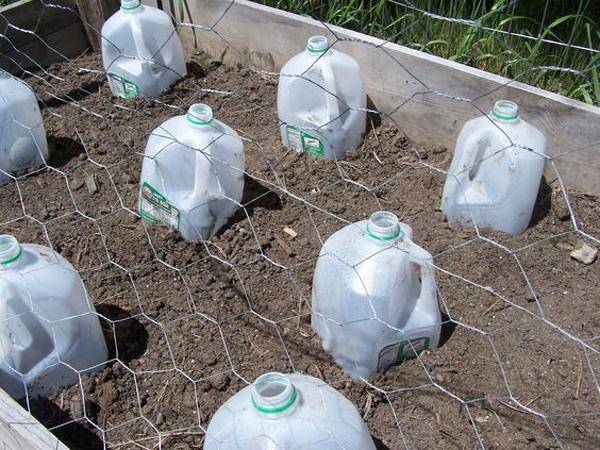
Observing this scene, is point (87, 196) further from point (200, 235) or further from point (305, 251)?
point (305, 251)

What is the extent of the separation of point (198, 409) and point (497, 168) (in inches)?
37.1

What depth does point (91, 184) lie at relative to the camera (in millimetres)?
2242

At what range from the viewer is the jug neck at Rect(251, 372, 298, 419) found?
1.17 metres

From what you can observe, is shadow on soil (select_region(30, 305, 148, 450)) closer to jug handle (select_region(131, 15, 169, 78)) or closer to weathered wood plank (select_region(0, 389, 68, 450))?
weathered wood plank (select_region(0, 389, 68, 450))

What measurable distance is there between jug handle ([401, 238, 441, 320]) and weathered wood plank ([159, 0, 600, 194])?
473 mm

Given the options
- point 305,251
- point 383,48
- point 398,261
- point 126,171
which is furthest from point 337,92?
point 398,261

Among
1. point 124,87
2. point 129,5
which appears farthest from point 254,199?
point 129,5

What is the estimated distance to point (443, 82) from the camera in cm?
219

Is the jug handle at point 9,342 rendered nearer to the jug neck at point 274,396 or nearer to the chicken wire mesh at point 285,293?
the chicken wire mesh at point 285,293

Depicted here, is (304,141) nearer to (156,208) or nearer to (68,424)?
(156,208)

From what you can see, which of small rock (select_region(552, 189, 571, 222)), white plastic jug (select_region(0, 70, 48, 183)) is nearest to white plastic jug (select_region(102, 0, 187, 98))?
white plastic jug (select_region(0, 70, 48, 183))

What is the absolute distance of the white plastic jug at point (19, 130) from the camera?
2213mm

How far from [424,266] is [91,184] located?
117cm

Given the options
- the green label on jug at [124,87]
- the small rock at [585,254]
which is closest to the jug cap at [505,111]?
the small rock at [585,254]
